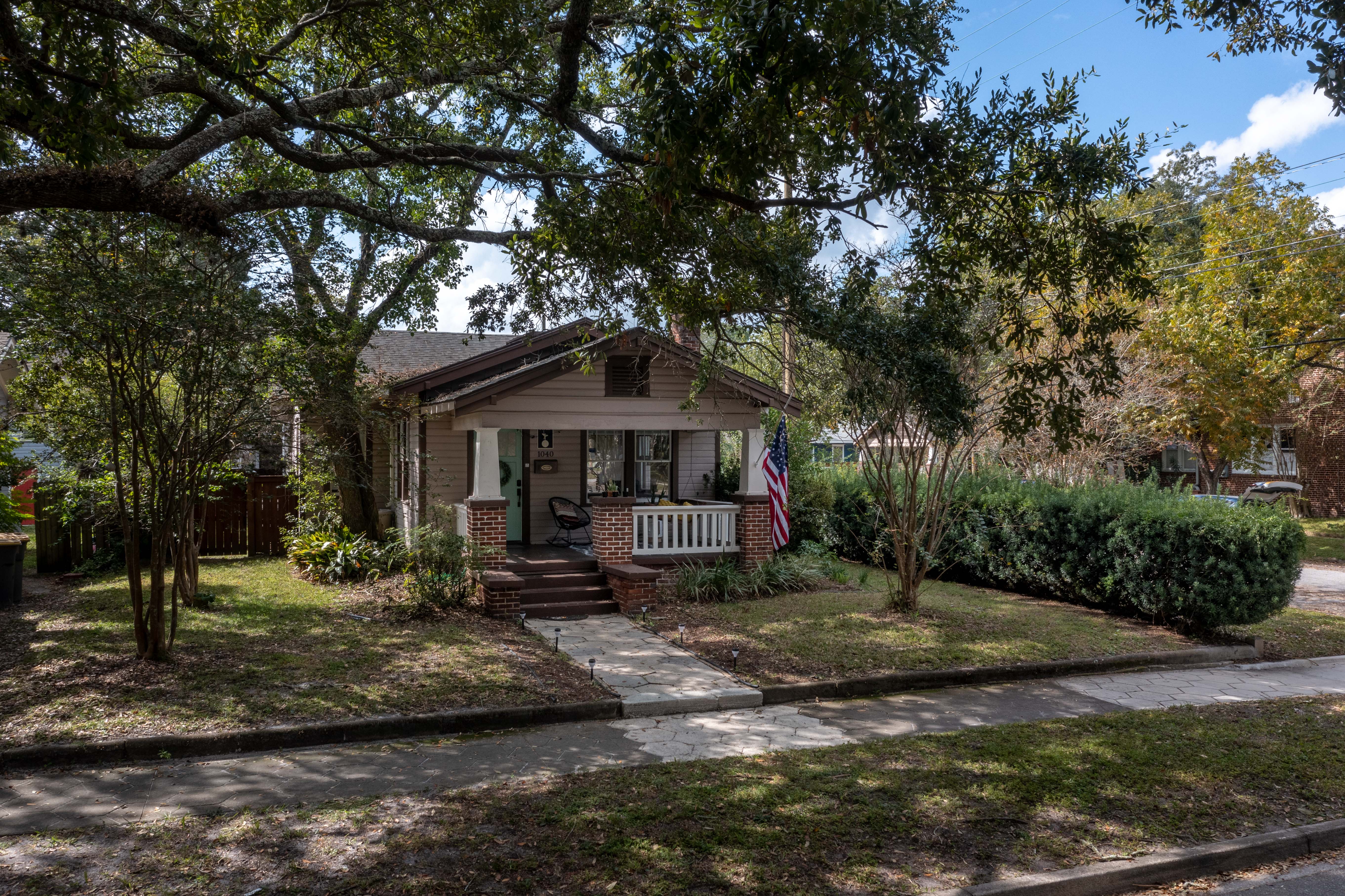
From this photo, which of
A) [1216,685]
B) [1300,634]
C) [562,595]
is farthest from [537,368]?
[1300,634]

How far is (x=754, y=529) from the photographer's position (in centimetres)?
1432

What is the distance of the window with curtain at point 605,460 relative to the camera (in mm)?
16984

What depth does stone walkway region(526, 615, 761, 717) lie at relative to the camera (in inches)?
312

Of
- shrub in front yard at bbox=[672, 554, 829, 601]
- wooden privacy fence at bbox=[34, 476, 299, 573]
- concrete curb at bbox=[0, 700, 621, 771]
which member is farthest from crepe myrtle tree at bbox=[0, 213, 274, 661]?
wooden privacy fence at bbox=[34, 476, 299, 573]

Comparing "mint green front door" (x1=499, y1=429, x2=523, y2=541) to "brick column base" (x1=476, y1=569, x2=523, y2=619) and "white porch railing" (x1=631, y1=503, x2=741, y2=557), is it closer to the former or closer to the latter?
"white porch railing" (x1=631, y1=503, x2=741, y2=557)

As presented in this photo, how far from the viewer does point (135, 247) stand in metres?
7.62

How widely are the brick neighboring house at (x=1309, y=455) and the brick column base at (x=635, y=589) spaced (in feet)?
64.3

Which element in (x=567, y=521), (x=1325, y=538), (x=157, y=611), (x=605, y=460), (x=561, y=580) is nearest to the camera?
(x=157, y=611)

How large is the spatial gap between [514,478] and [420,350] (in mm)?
4792

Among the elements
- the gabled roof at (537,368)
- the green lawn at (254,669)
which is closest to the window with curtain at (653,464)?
the gabled roof at (537,368)

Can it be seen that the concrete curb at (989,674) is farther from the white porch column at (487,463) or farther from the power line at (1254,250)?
the power line at (1254,250)

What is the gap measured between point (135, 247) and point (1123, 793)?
9.06m

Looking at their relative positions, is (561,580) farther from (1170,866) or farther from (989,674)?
(1170,866)

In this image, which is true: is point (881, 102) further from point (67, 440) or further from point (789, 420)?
point (789, 420)
